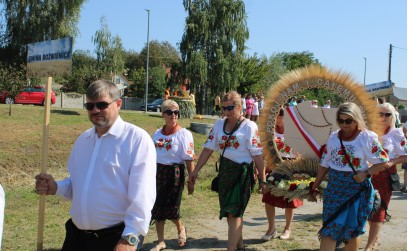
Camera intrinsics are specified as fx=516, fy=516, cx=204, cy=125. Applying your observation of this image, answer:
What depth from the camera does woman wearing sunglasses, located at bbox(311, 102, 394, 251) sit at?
4750 millimetres

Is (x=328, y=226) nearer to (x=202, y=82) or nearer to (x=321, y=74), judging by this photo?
(x=321, y=74)

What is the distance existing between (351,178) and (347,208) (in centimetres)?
28

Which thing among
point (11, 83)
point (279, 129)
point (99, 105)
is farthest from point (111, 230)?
point (11, 83)

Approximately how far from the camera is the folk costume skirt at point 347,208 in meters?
4.77

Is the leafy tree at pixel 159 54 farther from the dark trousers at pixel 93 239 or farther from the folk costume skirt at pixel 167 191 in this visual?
the dark trousers at pixel 93 239

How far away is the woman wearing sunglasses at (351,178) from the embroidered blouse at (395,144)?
5.04 feet

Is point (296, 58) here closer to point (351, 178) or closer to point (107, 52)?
point (107, 52)

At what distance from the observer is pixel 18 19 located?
100 ft

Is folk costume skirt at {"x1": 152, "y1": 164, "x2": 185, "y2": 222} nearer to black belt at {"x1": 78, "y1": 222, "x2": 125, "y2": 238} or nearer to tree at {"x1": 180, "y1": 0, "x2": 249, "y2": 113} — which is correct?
black belt at {"x1": 78, "y1": 222, "x2": 125, "y2": 238}

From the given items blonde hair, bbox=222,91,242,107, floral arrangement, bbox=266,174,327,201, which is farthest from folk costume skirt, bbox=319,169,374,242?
blonde hair, bbox=222,91,242,107

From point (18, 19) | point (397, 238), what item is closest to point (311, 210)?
point (397, 238)

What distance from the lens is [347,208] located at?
477 centimetres

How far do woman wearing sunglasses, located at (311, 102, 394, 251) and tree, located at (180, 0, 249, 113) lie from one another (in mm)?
31904

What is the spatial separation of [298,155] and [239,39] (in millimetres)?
31882
